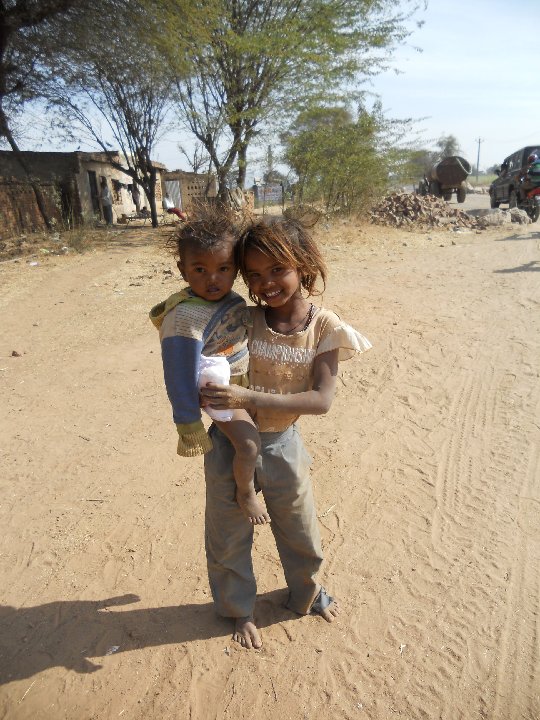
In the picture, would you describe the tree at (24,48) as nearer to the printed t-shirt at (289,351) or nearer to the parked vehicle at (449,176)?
the printed t-shirt at (289,351)

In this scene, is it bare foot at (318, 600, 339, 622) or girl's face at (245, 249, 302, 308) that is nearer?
girl's face at (245, 249, 302, 308)

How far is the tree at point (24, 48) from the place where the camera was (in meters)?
10.0

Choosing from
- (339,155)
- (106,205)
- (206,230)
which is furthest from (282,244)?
(106,205)

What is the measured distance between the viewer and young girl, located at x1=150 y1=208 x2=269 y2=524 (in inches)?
58.5

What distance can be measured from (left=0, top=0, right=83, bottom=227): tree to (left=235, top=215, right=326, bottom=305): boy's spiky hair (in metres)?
11.0

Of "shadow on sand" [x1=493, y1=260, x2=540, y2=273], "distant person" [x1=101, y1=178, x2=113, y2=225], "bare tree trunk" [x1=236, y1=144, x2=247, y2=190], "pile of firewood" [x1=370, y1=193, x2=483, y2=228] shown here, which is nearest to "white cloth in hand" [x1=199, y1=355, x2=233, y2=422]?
"shadow on sand" [x1=493, y1=260, x2=540, y2=273]

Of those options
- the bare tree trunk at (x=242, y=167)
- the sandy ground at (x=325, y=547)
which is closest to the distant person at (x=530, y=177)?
the bare tree trunk at (x=242, y=167)

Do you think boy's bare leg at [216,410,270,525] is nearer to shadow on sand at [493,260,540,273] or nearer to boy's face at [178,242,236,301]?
boy's face at [178,242,236,301]

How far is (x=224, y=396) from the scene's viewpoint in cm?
149

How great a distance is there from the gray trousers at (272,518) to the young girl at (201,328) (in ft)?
0.50

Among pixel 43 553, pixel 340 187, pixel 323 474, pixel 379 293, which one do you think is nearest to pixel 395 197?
pixel 340 187

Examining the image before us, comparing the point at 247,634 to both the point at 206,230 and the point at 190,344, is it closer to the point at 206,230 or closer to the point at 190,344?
the point at 190,344

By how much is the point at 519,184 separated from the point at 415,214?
3002 millimetres

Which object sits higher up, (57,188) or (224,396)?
(57,188)
